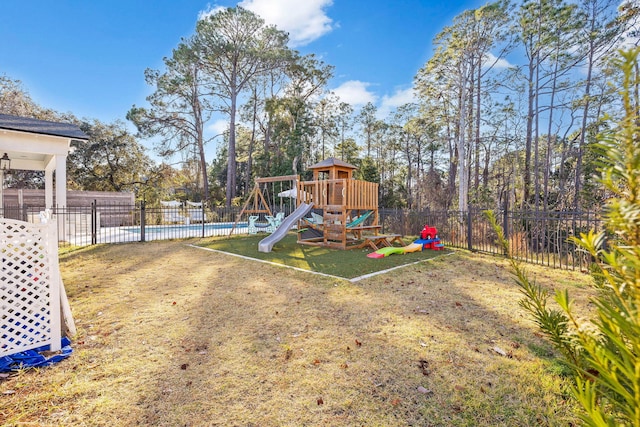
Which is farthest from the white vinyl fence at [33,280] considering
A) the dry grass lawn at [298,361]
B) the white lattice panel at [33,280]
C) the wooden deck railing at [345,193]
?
the wooden deck railing at [345,193]

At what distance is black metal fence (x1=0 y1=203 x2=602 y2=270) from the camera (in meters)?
7.12

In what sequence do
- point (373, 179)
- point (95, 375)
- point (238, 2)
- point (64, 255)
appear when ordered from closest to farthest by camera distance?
point (95, 375) < point (64, 255) < point (238, 2) < point (373, 179)

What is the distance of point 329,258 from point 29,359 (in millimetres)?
5661

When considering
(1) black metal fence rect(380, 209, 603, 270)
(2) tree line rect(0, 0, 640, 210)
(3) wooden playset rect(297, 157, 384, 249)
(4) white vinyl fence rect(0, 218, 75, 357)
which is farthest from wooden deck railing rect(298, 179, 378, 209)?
(4) white vinyl fence rect(0, 218, 75, 357)

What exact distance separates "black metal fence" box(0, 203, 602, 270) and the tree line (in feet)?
6.63

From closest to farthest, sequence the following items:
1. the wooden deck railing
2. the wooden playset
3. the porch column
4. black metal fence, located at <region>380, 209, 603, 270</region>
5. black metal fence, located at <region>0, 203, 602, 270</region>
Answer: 1. black metal fence, located at <region>380, 209, 603, 270</region>
2. black metal fence, located at <region>0, 203, 602, 270</region>
3. the porch column
4. the wooden playset
5. the wooden deck railing

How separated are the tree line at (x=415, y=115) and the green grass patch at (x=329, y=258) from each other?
223 inches

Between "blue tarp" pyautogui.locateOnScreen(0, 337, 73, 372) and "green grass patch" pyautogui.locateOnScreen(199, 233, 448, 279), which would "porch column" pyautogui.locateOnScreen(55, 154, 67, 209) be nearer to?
"green grass patch" pyautogui.locateOnScreen(199, 233, 448, 279)

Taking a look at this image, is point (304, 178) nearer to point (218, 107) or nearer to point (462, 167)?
point (218, 107)

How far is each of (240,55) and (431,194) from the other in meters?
18.6

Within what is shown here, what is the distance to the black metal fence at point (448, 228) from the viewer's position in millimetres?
7125

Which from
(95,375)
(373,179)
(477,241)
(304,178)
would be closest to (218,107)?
(304,178)

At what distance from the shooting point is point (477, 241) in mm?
9469

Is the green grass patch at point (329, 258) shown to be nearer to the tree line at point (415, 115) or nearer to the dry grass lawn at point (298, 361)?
the dry grass lawn at point (298, 361)
